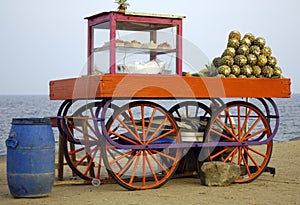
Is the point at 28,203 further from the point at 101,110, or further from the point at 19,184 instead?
the point at 101,110

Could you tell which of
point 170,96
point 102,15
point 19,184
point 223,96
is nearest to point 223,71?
point 223,96

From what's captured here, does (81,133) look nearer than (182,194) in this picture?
No

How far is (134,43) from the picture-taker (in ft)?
31.4

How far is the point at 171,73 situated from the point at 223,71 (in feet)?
3.07

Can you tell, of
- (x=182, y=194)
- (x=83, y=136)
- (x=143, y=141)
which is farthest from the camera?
(x=83, y=136)

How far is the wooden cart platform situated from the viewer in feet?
29.1

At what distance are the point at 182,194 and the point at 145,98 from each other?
1.47 metres

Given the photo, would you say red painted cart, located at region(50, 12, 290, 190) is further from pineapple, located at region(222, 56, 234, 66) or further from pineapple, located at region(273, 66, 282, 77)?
pineapple, located at region(222, 56, 234, 66)

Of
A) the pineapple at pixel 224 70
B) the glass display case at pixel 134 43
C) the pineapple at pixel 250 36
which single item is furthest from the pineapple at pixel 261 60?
the glass display case at pixel 134 43

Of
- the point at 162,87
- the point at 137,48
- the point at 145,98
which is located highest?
the point at 137,48

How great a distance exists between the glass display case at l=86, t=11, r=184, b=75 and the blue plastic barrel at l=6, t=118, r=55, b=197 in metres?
1.47

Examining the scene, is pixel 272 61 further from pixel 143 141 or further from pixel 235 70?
pixel 143 141

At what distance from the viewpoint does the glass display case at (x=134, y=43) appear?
9.32m

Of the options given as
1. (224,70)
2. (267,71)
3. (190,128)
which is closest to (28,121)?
(190,128)
